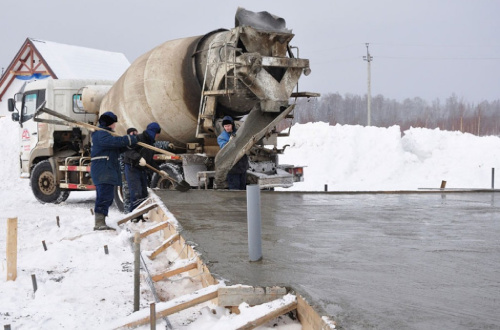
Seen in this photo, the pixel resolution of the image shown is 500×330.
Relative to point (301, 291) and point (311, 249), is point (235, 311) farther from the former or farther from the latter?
point (311, 249)

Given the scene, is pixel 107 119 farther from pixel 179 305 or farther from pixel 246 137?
pixel 179 305

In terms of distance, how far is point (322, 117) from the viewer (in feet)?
212

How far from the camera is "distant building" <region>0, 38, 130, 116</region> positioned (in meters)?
35.2

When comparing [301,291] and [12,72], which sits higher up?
[12,72]

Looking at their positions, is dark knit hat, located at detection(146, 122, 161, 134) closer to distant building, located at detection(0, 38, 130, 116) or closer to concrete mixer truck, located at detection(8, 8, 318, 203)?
concrete mixer truck, located at detection(8, 8, 318, 203)

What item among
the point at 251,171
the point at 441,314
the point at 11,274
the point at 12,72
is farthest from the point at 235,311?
the point at 12,72

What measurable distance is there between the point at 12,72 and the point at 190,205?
34040mm

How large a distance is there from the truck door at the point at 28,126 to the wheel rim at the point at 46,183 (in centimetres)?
75

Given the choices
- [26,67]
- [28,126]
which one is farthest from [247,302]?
[26,67]

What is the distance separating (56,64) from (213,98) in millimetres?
27398

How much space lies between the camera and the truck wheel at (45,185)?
14523 mm

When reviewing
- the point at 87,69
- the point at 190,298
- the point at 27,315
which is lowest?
the point at 27,315

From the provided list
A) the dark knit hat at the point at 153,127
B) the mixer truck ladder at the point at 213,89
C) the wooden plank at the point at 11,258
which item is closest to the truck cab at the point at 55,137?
the mixer truck ladder at the point at 213,89

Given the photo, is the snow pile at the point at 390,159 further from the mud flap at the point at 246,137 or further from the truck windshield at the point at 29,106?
the truck windshield at the point at 29,106
